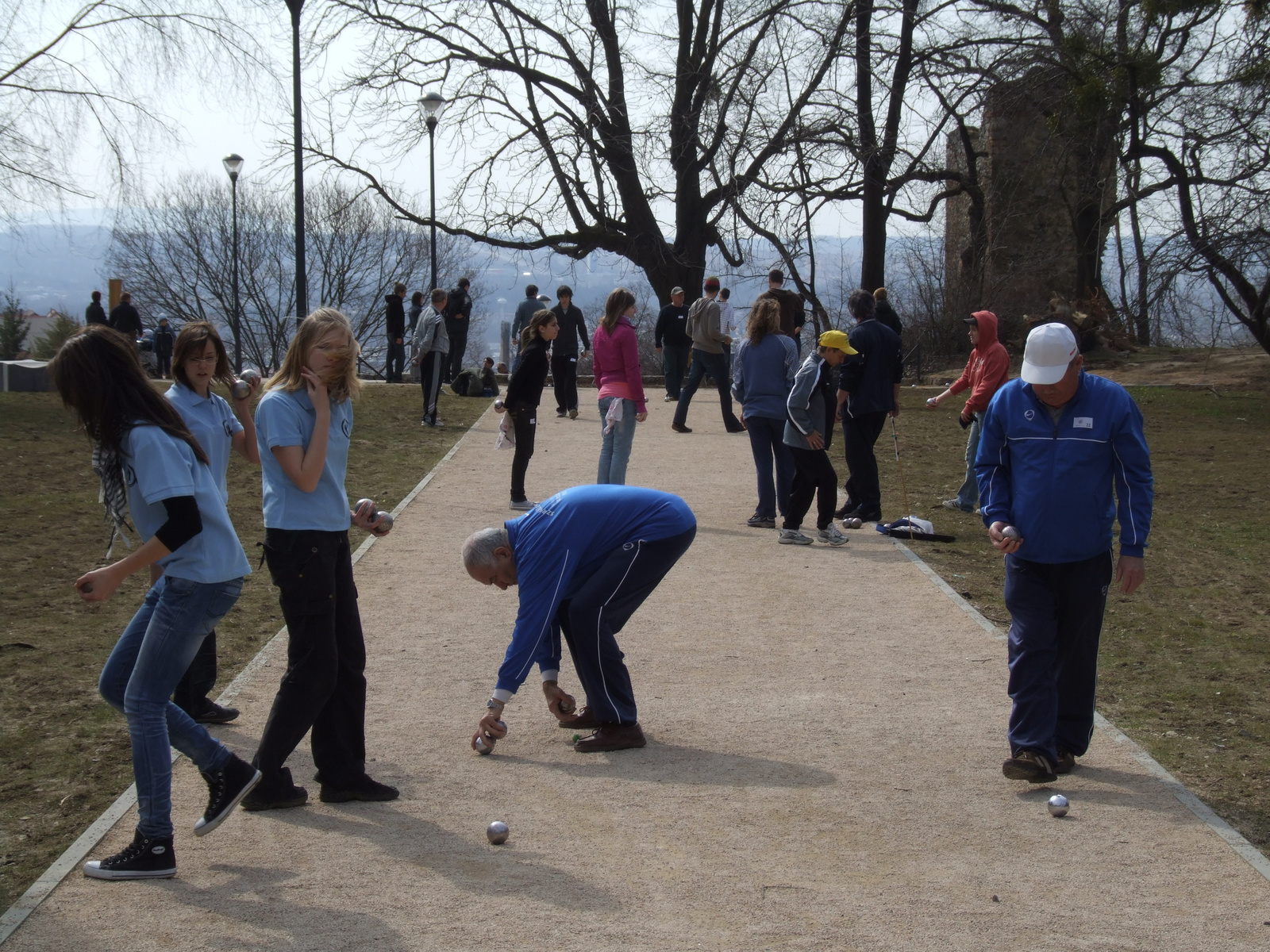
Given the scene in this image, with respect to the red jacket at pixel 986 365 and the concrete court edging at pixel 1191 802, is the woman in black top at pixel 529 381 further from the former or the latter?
the concrete court edging at pixel 1191 802

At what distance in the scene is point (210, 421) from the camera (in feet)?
18.0

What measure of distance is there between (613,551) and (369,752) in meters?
1.39

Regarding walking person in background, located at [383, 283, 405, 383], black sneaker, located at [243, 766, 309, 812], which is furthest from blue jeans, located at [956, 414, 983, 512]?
walking person in background, located at [383, 283, 405, 383]

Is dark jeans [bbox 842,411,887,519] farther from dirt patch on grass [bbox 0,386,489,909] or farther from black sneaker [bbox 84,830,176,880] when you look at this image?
black sneaker [bbox 84,830,176,880]

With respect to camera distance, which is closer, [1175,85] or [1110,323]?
[1175,85]

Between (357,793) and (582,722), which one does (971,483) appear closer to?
(582,722)

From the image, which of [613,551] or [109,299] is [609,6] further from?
[613,551]

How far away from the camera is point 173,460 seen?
3984 millimetres

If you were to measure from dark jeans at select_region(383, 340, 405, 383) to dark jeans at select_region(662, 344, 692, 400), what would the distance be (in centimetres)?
706

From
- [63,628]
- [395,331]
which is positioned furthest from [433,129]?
[63,628]

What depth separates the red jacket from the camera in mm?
10352

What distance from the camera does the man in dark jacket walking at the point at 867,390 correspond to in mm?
10734

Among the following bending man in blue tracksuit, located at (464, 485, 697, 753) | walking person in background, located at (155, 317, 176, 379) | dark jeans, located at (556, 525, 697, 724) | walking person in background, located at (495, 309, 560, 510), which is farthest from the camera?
walking person in background, located at (155, 317, 176, 379)

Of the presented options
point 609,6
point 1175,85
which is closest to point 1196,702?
point 1175,85
